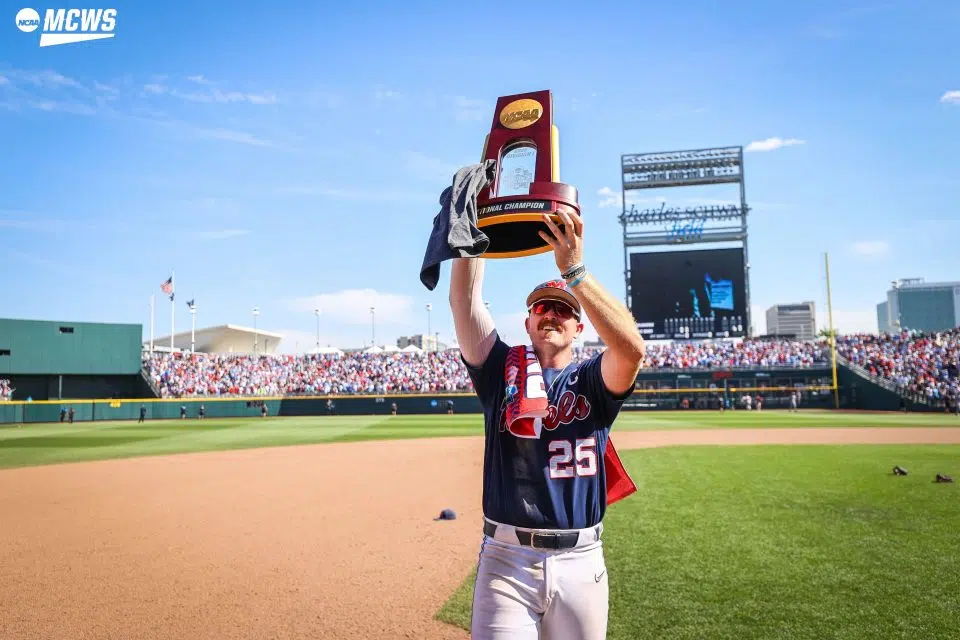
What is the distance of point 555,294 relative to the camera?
10.5 ft

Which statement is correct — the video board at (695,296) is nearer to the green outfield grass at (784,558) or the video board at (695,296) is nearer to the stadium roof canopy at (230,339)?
the green outfield grass at (784,558)

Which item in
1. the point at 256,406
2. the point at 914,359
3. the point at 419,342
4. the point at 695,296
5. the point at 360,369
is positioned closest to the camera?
the point at 914,359

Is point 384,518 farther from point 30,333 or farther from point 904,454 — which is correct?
point 30,333

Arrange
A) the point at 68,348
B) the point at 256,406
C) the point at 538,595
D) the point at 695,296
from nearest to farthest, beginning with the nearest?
1. the point at 538,595
2. the point at 695,296
3. the point at 256,406
4. the point at 68,348

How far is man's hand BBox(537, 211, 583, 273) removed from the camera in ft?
8.74

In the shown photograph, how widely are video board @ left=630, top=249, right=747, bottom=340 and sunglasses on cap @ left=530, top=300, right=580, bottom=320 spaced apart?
44.9 m

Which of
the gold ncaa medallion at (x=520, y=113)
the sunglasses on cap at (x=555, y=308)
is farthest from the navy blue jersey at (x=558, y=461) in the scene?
the gold ncaa medallion at (x=520, y=113)

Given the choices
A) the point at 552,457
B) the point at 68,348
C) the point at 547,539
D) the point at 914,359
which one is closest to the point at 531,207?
the point at 552,457

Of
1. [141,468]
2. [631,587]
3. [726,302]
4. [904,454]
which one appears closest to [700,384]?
[726,302]

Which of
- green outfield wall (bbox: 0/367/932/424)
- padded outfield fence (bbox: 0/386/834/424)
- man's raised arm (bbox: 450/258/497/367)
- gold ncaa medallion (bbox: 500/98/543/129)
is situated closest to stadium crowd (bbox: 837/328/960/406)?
green outfield wall (bbox: 0/367/932/424)

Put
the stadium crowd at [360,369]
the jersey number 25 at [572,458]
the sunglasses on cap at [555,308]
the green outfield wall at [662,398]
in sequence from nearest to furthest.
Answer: the jersey number 25 at [572,458] < the sunglasses on cap at [555,308] < the green outfield wall at [662,398] < the stadium crowd at [360,369]

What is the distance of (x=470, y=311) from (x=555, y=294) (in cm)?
43

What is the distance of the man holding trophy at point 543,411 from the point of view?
2.72m

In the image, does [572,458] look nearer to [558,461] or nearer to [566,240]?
[558,461]
